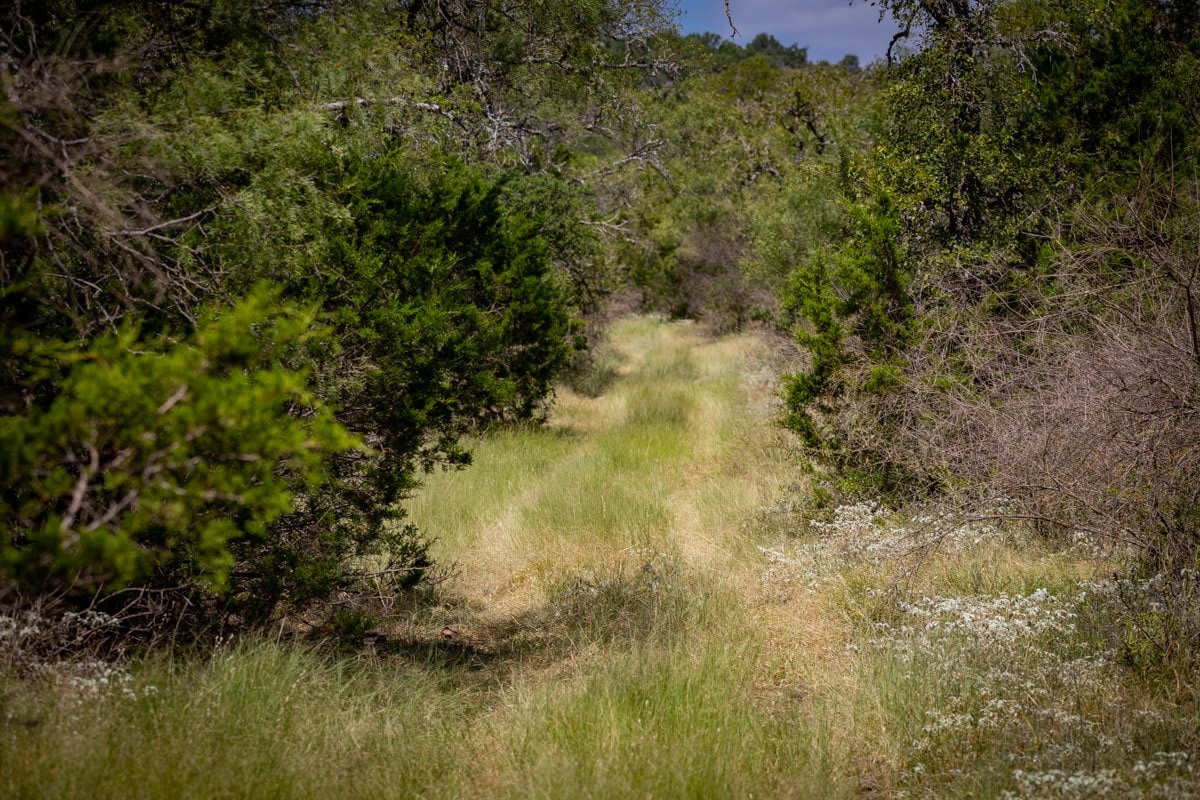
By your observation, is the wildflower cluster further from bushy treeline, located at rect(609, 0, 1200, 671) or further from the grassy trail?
bushy treeline, located at rect(609, 0, 1200, 671)

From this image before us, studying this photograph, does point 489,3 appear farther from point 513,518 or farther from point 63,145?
point 63,145

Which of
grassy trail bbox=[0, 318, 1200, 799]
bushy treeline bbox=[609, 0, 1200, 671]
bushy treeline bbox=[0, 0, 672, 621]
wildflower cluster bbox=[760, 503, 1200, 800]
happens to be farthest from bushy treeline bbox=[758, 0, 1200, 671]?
bushy treeline bbox=[0, 0, 672, 621]

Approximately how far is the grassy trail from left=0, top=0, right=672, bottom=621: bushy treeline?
58 cm

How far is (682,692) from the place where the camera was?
422 cm

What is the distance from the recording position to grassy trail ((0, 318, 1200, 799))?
321 cm

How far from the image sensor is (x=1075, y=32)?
10320mm

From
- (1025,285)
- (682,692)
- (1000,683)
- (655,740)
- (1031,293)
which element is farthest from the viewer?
(1025,285)

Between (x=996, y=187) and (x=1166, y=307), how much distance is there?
4690mm

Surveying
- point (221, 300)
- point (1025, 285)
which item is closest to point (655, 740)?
point (221, 300)

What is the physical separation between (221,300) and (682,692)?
3167 mm

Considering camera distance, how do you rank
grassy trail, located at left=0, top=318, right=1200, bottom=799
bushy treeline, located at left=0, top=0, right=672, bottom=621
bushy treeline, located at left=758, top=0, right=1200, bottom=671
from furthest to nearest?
bushy treeline, located at left=758, top=0, right=1200, bottom=671
grassy trail, located at left=0, top=318, right=1200, bottom=799
bushy treeline, located at left=0, top=0, right=672, bottom=621

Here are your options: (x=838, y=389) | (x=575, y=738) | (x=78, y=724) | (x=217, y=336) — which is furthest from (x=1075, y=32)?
(x=78, y=724)

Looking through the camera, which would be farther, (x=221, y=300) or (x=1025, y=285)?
(x=1025, y=285)

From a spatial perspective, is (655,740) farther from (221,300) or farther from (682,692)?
(221,300)
